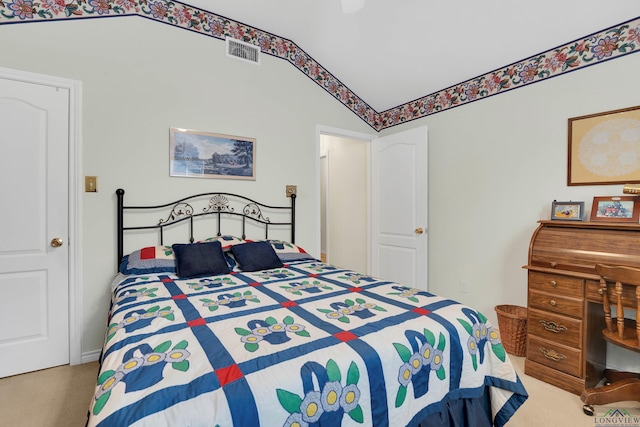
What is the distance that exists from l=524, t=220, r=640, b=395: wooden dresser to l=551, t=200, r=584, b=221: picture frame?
0.55 ft

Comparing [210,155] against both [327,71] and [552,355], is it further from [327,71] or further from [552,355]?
[552,355]

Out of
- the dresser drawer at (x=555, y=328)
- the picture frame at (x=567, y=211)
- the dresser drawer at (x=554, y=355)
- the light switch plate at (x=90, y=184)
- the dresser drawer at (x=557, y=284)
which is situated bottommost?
the dresser drawer at (x=554, y=355)

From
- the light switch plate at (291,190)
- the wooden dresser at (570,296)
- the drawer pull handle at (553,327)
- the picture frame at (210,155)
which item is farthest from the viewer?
the light switch plate at (291,190)

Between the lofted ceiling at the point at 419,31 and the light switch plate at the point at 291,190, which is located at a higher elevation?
the lofted ceiling at the point at 419,31

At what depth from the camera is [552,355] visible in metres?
2.11

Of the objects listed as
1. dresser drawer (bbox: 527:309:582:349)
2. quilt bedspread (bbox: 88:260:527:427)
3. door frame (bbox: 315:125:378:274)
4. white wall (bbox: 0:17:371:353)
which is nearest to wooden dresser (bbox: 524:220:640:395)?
dresser drawer (bbox: 527:309:582:349)

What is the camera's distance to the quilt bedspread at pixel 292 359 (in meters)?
0.87

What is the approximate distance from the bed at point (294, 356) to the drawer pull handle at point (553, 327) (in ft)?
2.94

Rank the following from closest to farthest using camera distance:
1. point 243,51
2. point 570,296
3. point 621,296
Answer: point 621,296, point 570,296, point 243,51

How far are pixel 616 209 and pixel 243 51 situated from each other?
3.32 metres

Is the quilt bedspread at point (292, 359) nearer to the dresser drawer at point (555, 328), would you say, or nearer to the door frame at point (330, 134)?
the dresser drawer at point (555, 328)

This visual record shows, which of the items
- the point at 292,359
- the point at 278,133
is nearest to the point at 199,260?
the point at 292,359

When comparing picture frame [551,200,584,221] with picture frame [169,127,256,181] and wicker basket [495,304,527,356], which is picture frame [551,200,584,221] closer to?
wicker basket [495,304,527,356]

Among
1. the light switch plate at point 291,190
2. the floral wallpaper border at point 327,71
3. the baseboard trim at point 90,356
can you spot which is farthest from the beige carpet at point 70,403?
the floral wallpaper border at point 327,71
